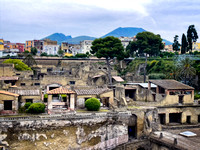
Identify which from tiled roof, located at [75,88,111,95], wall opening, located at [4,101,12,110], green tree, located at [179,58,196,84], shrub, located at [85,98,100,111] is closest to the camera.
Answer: wall opening, located at [4,101,12,110]

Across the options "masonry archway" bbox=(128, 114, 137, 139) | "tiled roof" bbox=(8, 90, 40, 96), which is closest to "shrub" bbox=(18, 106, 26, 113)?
"tiled roof" bbox=(8, 90, 40, 96)

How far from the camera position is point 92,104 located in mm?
31188

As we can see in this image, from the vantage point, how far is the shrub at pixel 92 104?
31188 mm

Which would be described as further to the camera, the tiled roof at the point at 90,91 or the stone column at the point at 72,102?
the tiled roof at the point at 90,91

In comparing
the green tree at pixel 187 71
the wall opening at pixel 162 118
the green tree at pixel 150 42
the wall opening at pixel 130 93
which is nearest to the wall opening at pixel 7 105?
the wall opening at pixel 162 118

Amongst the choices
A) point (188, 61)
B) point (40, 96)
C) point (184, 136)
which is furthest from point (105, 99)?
point (188, 61)

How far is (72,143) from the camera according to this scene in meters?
28.1

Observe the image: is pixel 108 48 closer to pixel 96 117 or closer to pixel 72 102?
pixel 72 102

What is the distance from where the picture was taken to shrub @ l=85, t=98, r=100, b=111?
31.2 meters

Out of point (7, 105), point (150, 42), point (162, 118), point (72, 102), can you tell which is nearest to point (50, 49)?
point (150, 42)

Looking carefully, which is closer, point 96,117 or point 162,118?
point 96,117

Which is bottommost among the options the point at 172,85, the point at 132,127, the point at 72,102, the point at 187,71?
the point at 132,127

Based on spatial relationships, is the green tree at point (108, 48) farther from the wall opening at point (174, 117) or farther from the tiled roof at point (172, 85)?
the wall opening at point (174, 117)

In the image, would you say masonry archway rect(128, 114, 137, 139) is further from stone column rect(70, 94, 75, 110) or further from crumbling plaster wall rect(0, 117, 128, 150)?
stone column rect(70, 94, 75, 110)
